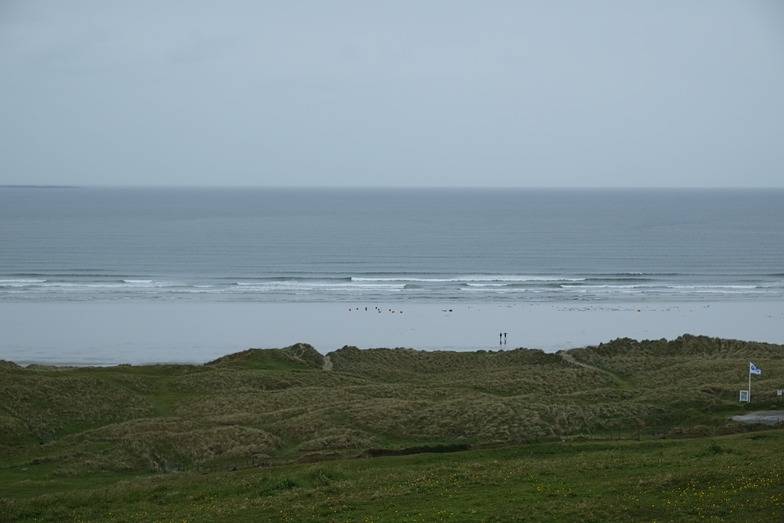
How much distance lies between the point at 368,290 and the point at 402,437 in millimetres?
56223

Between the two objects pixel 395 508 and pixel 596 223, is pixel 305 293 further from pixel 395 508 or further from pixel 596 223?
pixel 596 223

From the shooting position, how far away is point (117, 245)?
134 metres

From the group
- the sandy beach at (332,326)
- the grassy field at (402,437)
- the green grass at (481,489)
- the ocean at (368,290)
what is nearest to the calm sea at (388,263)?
the ocean at (368,290)

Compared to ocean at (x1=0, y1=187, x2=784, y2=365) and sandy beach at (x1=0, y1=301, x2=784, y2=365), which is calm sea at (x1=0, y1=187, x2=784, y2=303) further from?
sandy beach at (x1=0, y1=301, x2=784, y2=365)

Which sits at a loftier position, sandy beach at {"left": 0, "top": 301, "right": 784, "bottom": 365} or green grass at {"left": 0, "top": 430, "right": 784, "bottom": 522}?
green grass at {"left": 0, "top": 430, "right": 784, "bottom": 522}

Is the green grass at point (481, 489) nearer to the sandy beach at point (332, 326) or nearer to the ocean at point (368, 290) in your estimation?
the sandy beach at point (332, 326)

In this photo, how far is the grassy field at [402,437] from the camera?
2298 centimetres

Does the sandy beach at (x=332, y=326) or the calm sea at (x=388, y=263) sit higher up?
the calm sea at (x=388, y=263)

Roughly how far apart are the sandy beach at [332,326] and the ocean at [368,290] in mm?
203

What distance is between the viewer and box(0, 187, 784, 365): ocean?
65812mm

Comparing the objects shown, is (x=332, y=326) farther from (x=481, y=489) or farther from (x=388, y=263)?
(x=481, y=489)

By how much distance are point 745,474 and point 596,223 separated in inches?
6753

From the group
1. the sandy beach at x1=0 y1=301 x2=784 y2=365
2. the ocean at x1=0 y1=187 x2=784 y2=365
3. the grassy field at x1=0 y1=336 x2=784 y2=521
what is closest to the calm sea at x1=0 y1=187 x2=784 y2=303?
the ocean at x1=0 y1=187 x2=784 y2=365

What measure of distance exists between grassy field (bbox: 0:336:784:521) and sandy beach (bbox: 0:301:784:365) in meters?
9.76
